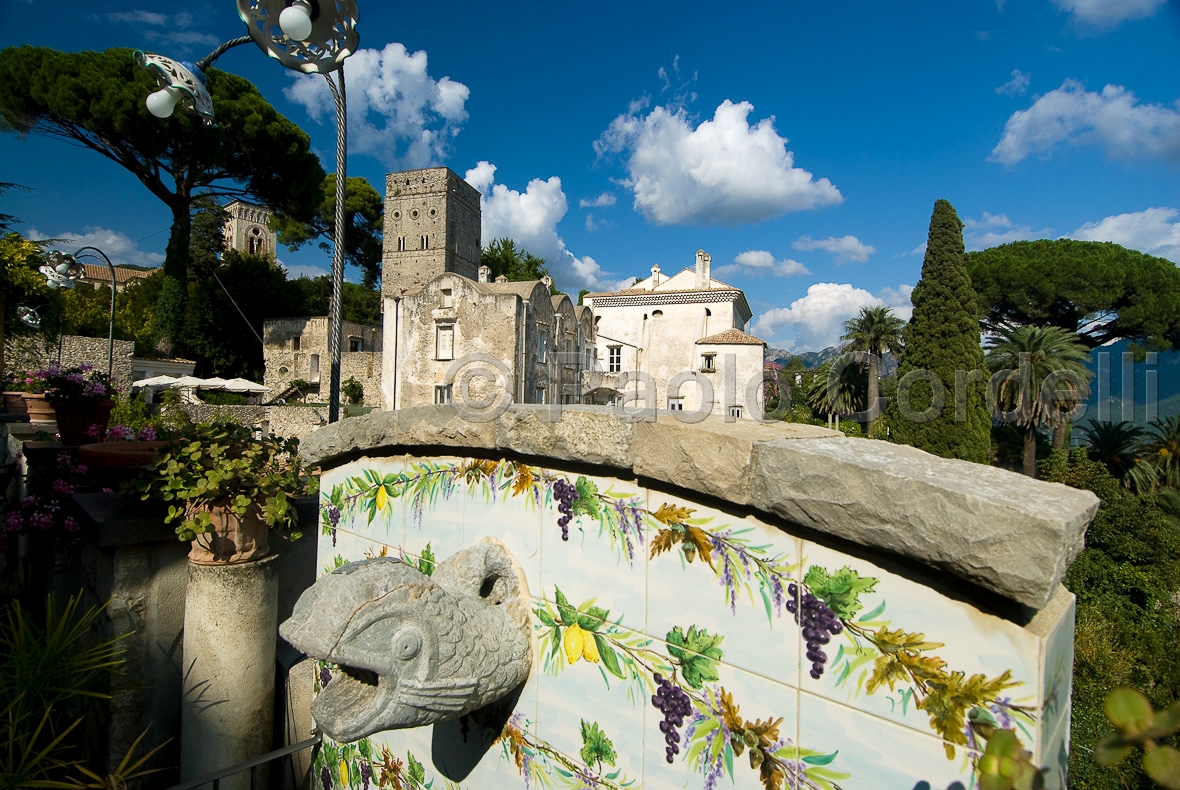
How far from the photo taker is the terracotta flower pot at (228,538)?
2738 millimetres

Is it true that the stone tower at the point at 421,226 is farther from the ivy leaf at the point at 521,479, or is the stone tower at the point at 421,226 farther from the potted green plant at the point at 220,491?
the ivy leaf at the point at 521,479

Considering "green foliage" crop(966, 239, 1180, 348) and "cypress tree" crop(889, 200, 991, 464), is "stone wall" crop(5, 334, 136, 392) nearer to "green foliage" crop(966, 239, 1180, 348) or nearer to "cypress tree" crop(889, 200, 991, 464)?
"cypress tree" crop(889, 200, 991, 464)

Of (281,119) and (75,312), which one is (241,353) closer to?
(75,312)

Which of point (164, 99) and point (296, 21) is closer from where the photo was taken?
point (296, 21)

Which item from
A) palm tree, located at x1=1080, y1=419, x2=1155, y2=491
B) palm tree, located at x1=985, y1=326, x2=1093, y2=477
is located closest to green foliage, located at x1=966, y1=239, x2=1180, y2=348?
palm tree, located at x1=985, y1=326, x2=1093, y2=477

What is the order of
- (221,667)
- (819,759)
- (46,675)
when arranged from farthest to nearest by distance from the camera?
(221,667), (46,675), (819,759)

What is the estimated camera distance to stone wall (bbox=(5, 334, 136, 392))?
1370 cm

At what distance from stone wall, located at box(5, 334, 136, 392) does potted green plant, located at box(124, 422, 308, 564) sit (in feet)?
42.7

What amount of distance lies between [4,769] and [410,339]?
2147 cm

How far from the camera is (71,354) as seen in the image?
1784 centimetres

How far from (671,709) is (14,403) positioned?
1228 cm

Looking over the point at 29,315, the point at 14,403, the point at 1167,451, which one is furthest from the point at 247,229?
the point at 1167,451

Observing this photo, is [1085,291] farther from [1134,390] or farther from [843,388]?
[843,388]

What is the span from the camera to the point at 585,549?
2.03 metres
